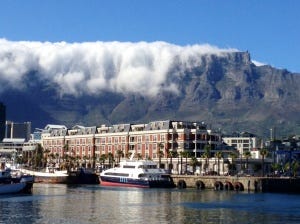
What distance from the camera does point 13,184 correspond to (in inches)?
6004

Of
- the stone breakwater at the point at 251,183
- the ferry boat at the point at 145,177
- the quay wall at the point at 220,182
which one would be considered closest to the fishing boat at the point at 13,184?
the ferry boat at the point at 145,177

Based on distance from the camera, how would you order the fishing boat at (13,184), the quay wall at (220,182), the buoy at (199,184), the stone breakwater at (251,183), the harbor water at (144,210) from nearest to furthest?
1. the harbor water at (144,210)
2. the fishing boat at (13,184)
3. the stone breakwater at (251,183)
4. the quay wall at (220,182)
5. the buoy at (199,184)

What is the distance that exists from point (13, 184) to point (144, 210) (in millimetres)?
53535

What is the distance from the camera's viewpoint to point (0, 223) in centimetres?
8969

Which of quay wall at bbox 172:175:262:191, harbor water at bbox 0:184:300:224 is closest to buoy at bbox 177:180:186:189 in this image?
quay wall at bbox 172:175:262:191

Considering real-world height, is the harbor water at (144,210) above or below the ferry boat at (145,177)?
below

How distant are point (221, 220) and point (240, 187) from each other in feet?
278

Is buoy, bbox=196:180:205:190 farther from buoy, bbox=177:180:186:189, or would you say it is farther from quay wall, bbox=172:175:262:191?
buoy, bbox=177:180:186:189

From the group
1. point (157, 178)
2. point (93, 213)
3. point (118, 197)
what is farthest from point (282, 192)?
point (93, 213)

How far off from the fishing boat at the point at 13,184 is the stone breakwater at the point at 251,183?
57.2 metres

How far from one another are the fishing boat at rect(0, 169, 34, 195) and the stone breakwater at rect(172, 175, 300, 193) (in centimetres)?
5722

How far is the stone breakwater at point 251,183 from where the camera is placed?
569ft

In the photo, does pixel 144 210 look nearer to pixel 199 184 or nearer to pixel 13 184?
pixel 13 184

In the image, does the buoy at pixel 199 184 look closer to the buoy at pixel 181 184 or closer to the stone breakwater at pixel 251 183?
the stone breakwater at pixel 251 183
